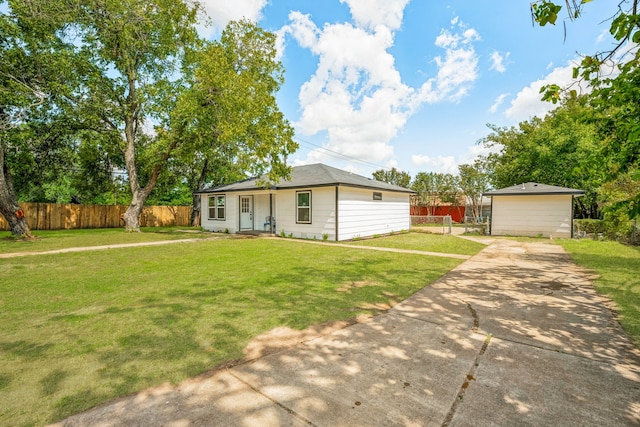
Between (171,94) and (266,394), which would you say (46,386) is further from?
(171,94)

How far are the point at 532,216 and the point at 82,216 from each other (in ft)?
92.0

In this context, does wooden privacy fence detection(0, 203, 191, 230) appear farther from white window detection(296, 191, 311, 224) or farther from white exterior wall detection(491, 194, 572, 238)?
white exterior wall detection(491, 194, 572, 238)

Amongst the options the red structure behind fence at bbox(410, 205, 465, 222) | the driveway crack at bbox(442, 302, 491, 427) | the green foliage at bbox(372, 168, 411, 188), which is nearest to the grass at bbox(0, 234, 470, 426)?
the driveway crack at bbox(442, 302, 491, 427)

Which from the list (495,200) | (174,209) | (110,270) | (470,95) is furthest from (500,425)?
(174,209)

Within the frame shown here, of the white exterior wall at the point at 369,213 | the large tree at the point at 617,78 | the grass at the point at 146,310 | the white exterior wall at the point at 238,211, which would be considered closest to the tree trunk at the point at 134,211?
the white exterior wall at the point at 238,211

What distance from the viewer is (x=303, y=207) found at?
46.1ft

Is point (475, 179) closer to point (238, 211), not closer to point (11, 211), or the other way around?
point (238, 211)

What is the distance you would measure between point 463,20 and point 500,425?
10.2 m

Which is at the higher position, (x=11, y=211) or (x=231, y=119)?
(x=231, y=119)

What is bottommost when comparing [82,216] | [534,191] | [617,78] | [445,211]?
[82,216]

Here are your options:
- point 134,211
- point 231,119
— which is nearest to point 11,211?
point 134,211

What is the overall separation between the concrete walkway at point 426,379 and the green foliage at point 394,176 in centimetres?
3774

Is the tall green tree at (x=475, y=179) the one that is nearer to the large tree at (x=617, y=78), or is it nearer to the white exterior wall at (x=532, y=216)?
the white exterior wall at (x=532, y=216)

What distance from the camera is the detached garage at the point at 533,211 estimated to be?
15.0m
